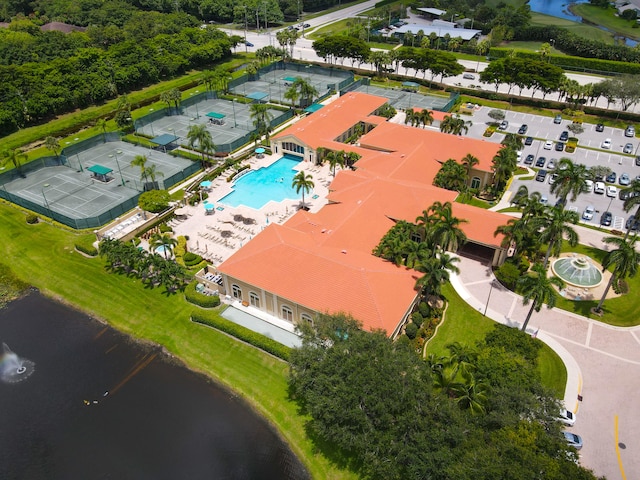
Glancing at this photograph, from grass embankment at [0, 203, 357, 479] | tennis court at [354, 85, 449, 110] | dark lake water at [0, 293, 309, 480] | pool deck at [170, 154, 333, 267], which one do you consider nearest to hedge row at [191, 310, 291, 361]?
grass embankment at [0, 203, 357, 479]

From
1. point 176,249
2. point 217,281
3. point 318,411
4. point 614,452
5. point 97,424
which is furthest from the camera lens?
point 176,249

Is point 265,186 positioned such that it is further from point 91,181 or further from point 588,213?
point 588,213

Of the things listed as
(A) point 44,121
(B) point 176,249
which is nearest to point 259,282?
(B) point 176,249

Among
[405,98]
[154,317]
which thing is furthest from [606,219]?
[154,317]

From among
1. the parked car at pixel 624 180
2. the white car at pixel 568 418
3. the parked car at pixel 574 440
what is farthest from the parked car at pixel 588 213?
the parked car at pixel 574 440

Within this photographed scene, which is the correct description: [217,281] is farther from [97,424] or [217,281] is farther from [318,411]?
[318,411]

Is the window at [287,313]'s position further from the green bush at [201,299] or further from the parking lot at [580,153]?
the parking lot at [580,153]
